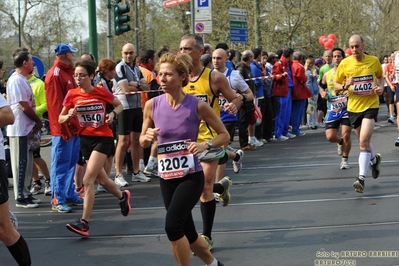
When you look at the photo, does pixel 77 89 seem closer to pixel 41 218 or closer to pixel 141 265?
pixel 41 218

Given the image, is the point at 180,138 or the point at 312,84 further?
the point at 312,84

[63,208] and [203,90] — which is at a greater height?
[203,90]

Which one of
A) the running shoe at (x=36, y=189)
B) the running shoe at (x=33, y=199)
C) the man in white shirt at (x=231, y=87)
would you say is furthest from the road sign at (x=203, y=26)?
the running shoe at (x=33, y=199)

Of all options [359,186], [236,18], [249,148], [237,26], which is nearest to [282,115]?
[249,148]

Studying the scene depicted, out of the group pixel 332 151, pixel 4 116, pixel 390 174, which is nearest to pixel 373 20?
pixel 332 151

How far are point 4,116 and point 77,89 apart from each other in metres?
3.13

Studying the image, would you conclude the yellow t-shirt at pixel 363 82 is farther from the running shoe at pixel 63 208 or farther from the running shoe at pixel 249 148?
the running shoe at pixel 249 148

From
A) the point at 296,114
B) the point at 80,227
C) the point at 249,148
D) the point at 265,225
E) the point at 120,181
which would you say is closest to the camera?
the point at 80,227

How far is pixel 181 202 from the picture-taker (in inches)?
225

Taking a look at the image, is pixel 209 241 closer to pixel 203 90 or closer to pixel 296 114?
pixel 203 90

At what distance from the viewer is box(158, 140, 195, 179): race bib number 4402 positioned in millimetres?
5867

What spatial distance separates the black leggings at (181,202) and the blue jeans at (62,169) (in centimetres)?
378

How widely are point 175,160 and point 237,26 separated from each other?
16.7 m

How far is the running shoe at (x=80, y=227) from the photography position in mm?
7773
